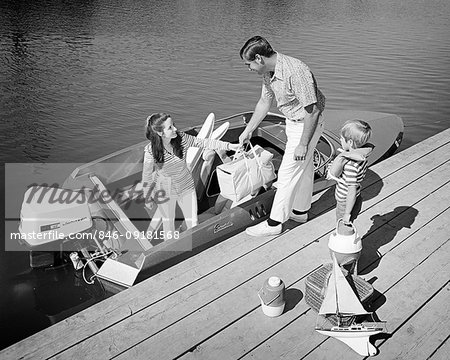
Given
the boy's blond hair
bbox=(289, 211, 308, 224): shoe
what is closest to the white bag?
bbox=(289, 211, 308, 224): shoe

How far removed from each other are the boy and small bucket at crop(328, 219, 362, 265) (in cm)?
20

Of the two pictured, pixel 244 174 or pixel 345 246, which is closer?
pixel 345 246

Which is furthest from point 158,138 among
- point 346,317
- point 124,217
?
point 346,317

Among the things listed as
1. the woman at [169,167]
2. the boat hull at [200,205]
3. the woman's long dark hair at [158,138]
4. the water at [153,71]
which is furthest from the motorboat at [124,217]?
the woman's long dark hair at [158,138]

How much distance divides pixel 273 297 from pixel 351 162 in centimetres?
114

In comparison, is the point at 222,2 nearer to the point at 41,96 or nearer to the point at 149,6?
the point at 149,6

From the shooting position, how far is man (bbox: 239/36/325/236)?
11.9ft

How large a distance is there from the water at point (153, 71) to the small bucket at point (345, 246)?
2.40 m

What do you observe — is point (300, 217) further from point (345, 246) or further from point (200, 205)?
point (200, 205)

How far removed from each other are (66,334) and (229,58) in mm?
12594

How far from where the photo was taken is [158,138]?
4.22 m

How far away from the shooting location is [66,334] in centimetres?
318

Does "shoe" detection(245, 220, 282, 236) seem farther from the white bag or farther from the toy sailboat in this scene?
the toy sailboat

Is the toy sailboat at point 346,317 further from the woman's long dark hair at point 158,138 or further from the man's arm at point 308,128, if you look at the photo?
the woman's long dark hair at point 158,138
